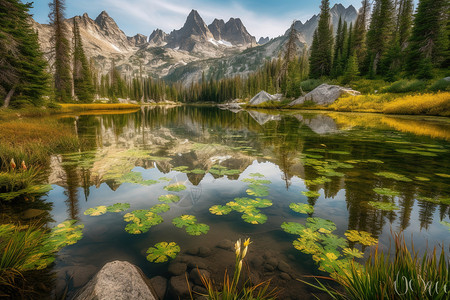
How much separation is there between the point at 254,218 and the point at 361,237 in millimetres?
2063

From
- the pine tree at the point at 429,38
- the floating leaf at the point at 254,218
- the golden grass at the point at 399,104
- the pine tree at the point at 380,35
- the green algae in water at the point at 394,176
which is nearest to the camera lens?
the floating leaf at the point at 254,218

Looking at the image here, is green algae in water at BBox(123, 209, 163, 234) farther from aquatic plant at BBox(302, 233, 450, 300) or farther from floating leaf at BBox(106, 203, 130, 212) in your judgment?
aquatic plant at BBox(302, 233, 450, 300)

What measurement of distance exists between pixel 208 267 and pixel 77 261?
2.10 m

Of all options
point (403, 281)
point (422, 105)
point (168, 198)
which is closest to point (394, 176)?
point (403, 281)

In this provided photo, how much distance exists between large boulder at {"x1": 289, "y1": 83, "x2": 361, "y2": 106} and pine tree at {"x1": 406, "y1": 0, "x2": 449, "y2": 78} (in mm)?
8328

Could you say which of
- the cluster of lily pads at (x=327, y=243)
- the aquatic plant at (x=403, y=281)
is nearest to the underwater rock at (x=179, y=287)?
the aquatic plant at (x=403, y=281)

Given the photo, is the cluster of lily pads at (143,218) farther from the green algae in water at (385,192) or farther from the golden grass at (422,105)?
the golden grass at (422,105)

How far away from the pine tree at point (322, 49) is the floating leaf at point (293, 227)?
53.6 m

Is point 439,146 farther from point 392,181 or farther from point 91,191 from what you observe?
point 91,191

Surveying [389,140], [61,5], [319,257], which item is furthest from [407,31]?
[61,5]

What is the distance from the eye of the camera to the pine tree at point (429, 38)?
29094mm

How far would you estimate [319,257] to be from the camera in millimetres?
3422

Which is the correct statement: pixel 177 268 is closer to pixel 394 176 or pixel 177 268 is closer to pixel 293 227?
pixel 293 227

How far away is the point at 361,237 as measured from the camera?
12.8ft
